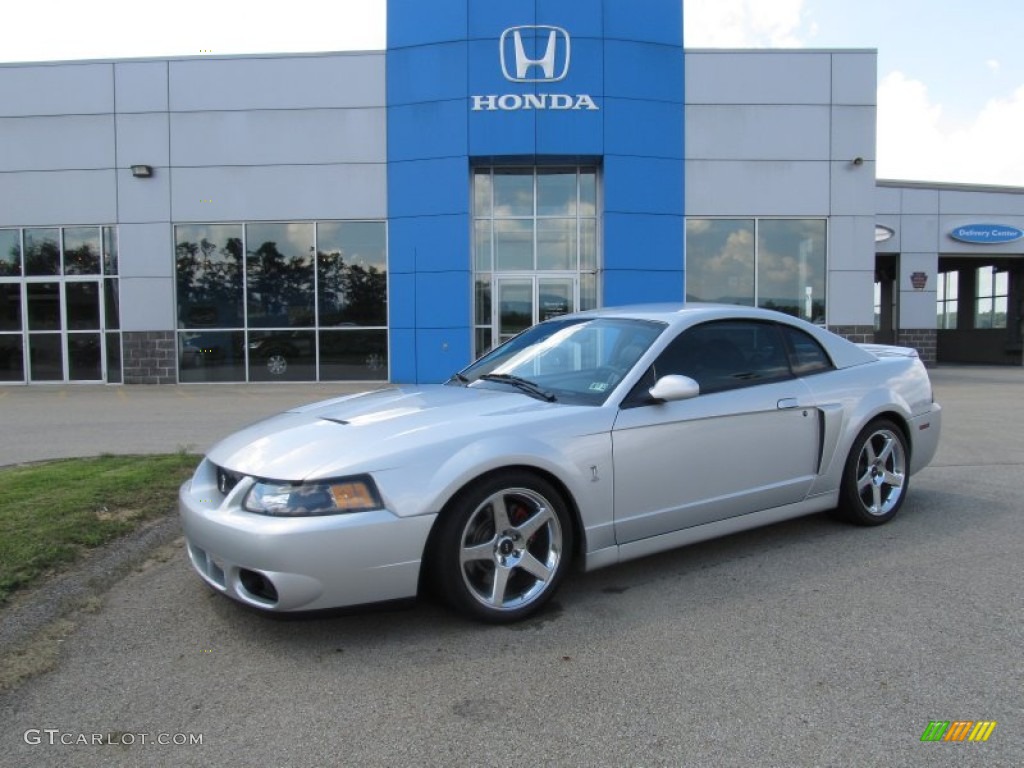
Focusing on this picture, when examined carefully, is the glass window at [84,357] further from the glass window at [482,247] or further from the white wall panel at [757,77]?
the white wall panel at [757,77]

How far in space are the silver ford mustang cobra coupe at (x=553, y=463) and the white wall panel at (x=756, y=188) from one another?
12574 millimetres

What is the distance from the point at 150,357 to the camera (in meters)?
17.3

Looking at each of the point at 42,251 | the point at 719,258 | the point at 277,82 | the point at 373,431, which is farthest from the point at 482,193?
the point at 373,431

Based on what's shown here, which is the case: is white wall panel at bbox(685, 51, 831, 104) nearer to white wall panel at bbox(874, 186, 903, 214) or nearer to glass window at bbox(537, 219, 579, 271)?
glass window at bbox(537, 219, 579, 271)

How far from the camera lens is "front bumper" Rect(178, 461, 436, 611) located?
310cm

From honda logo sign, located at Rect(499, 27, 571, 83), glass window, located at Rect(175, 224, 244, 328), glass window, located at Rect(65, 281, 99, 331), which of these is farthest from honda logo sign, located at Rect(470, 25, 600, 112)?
glass window, located at Rect(65, 281, 99, 331)

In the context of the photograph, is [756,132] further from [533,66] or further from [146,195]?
[146,195]

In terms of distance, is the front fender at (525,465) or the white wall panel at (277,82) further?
the white wall panel at (277,82)

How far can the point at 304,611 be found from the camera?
316 cm

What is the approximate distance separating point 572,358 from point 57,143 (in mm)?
17173

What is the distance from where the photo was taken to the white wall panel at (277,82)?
16.6m

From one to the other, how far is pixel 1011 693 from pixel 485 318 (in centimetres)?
1483

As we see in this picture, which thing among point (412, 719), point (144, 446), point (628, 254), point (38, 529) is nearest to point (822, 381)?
point (412, 719)

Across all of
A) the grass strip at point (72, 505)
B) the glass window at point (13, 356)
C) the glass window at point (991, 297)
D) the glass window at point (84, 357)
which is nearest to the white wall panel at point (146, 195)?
the glass window at point (84, 357)
